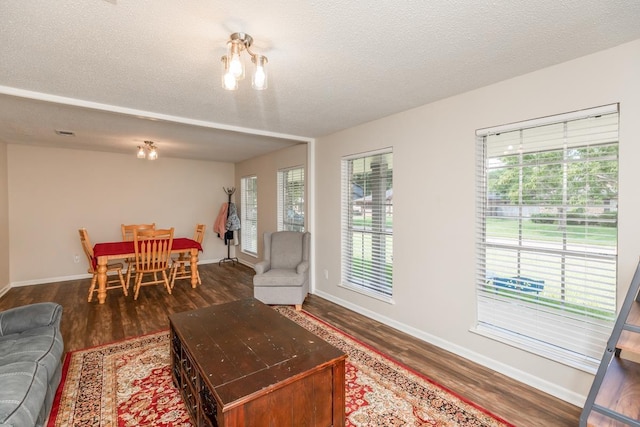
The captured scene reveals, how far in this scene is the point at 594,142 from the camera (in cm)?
198

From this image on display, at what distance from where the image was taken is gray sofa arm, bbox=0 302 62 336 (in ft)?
7.11

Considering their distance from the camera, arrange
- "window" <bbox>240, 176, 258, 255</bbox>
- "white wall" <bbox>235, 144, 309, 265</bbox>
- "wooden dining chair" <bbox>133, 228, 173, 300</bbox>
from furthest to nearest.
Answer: "window" <bbox>240, 176, 258, 255</bbox>
"white wall" <bbox>235, 144, 309, 265</bbox>
"wooden dining chair" <bbox>133, 228, 173, 300</bbox>

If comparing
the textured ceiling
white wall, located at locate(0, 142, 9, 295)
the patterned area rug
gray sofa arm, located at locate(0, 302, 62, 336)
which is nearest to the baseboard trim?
the patterned area rug

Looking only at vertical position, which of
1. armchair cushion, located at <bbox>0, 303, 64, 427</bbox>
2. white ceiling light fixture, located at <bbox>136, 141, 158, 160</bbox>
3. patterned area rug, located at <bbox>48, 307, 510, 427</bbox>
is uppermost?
white ceiling light fixture, located at <bbox>136, 141, 158, 160</bbox>

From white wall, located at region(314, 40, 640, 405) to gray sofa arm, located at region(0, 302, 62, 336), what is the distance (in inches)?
116

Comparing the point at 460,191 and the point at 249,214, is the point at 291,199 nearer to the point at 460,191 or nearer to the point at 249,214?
the point at 249,214

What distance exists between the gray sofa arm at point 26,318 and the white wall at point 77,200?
3462 millimetres

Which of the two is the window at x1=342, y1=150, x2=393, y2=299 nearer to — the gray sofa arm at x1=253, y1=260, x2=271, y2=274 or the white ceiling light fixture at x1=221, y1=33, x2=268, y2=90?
the gray sofa arm at x1=253, y1=260, x2=271, y2=274

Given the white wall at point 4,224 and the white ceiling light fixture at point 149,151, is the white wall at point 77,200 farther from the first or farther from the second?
the white ceiling light fixture at point 149,151

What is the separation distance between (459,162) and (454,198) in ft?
1.07

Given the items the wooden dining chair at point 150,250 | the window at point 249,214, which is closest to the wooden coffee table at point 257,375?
the wooden dining chair at point 150,250

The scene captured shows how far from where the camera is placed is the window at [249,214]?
6.32 m

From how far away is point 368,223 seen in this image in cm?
370

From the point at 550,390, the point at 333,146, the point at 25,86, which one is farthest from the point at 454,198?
the point at 25,86
